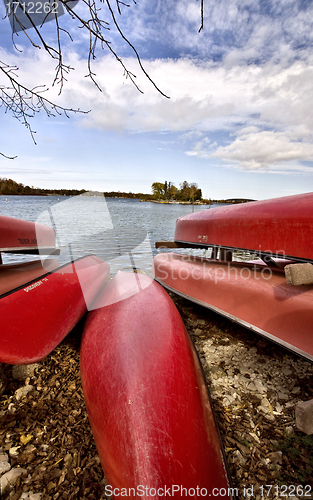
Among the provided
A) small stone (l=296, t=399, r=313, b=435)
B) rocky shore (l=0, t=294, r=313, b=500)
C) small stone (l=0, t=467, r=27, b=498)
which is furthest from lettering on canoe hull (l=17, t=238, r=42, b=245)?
small stone (l=296, t=399, r=313, b=435)

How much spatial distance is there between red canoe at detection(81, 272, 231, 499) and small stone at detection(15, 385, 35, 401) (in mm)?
508

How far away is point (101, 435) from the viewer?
1.56 meters

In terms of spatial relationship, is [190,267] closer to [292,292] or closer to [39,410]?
[292,292]

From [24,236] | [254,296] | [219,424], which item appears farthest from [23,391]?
[24,236]

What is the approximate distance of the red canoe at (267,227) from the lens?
235 centimetres

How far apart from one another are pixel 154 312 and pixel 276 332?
1176 mm

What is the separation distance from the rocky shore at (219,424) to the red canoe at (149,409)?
245 mm

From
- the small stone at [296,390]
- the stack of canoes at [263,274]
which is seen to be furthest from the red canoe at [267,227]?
the small stone at [296,390]

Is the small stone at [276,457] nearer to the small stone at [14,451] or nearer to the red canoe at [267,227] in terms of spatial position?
the red canoe at [267,227]

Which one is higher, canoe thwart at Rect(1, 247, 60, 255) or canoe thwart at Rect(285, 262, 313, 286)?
canoe thwart at Rect(285, 262, 313, 286)

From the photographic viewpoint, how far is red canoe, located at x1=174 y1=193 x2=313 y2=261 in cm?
235

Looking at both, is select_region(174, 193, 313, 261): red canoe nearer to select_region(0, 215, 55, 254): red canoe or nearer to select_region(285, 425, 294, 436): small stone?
select_region(285, 425, 294, 436): small stone

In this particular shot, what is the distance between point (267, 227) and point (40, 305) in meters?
2.55

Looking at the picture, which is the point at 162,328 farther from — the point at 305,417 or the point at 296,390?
the point at 296,390
